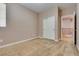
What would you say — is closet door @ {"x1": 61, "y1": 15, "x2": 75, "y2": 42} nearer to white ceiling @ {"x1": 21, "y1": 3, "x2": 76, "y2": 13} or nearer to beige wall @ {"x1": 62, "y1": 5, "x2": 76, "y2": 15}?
beige wall @ {"x1": 62, "y1": 5, "x2": 76, "y2": 15}

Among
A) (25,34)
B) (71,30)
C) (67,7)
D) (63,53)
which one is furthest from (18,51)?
(67,7)

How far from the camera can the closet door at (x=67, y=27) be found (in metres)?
2.19

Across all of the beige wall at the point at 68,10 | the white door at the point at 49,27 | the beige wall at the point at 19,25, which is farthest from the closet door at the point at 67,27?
the beige wall at the point at 19,25

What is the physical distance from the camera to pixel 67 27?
2.20 metres

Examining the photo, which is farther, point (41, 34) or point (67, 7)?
point (41, 34)

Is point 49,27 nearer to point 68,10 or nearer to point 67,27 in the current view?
point 67,27

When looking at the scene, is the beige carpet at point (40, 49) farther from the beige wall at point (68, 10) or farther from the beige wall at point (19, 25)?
the beige wall at point (68, 10)

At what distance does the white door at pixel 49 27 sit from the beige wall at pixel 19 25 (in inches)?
8.6

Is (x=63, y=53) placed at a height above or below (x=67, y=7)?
below

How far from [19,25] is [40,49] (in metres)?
0.69

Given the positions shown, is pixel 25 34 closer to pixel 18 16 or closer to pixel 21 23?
pixel 21 23

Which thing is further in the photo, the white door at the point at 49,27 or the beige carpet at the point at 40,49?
the white door at the point at 49,27

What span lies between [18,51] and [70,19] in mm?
1278

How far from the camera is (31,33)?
7.55 feet
